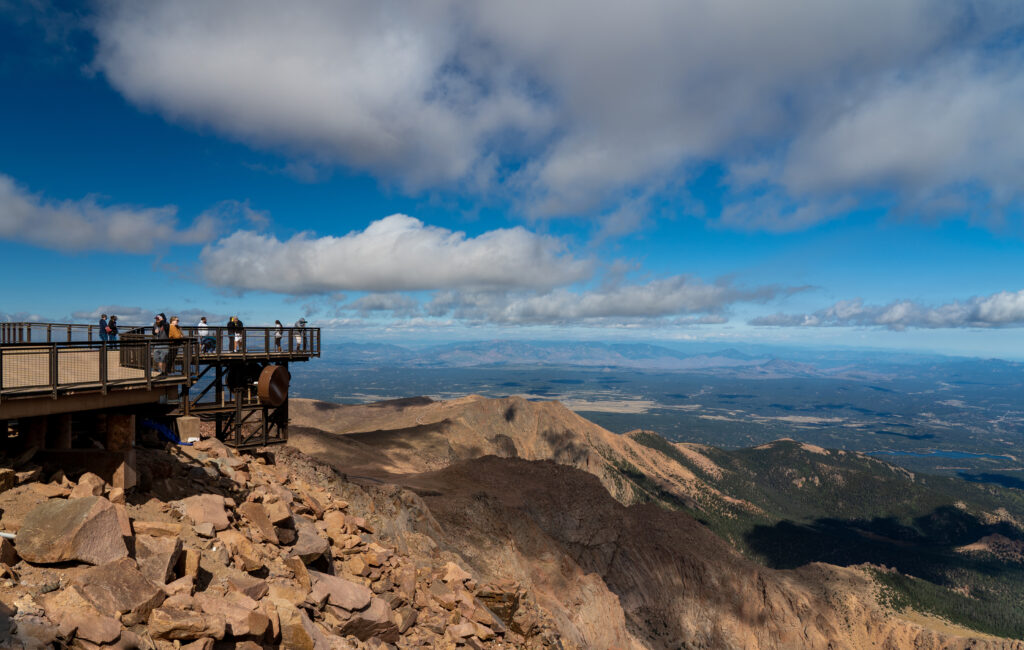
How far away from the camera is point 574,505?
5294 cm

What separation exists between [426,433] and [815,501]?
549 ft

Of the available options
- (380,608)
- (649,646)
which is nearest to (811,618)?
(649,646)

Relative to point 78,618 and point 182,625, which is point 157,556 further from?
point 78,618

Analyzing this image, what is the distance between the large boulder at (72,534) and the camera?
8.80m

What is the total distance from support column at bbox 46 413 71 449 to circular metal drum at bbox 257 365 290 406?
10.6m

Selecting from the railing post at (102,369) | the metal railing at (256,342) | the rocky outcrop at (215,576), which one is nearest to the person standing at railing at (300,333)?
the metal railing at (256,342)

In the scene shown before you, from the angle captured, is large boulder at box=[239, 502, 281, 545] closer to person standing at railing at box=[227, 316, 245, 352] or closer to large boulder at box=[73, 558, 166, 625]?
large boulder at box=[73, 558, 166, 625]

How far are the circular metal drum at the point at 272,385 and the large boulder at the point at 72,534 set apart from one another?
1446 cm

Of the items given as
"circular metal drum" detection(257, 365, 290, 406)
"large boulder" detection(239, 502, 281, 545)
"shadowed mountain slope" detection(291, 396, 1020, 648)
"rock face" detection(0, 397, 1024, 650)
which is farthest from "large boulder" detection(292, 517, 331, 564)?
"shadowed mountain slope" detection(291, 396, 1020, 648)

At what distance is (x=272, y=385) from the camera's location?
23.8m

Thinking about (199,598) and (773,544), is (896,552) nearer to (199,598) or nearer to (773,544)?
(773,544)

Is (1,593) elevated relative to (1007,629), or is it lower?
elevated

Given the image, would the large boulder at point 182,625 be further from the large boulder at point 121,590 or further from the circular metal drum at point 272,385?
the circular metal drum at point 272,385

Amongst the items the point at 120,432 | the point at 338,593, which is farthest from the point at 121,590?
the point at 120,432
